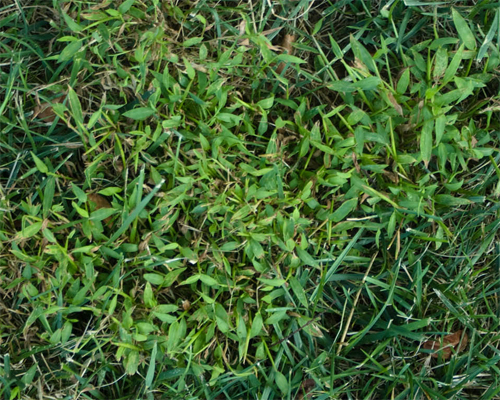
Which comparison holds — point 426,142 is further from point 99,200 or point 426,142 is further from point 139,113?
point 99,200

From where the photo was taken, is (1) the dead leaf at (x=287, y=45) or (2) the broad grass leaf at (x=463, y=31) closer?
(2) the broad grass leaf at (x=463, y=31)

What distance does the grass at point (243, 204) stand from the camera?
2.04 m

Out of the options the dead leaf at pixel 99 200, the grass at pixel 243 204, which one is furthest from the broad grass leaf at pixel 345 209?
the dead leaf at pixel 99 200

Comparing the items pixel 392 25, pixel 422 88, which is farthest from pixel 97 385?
pixel 392 25

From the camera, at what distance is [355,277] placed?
7.22ft

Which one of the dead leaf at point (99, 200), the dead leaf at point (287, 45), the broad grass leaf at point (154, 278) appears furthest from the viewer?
the dead leaf at point (287, 45)

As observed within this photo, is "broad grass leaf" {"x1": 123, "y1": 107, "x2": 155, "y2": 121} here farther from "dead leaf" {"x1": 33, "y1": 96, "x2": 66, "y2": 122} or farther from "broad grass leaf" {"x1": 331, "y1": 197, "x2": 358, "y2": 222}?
"broad grass leaf" {"x1": 331, "y1": 197, "x2": 358, "y2": 222}

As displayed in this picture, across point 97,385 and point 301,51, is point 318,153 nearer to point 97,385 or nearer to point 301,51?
point 301,51

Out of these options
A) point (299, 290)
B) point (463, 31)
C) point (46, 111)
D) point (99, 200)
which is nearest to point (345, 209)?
point (299, 290)

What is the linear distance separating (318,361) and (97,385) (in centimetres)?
88

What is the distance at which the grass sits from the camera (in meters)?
2.04

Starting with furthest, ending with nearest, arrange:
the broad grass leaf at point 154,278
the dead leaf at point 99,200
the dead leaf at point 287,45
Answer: the dead leaf at point 287,45 < the dead leaf at point 99,200 < the broad grass leaf at point 154,278

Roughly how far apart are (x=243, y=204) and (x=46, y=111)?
2.95 ft

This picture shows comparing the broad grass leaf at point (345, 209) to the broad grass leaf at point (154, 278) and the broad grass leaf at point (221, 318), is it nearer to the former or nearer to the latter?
the broad grass leaf at point (221, 318)
